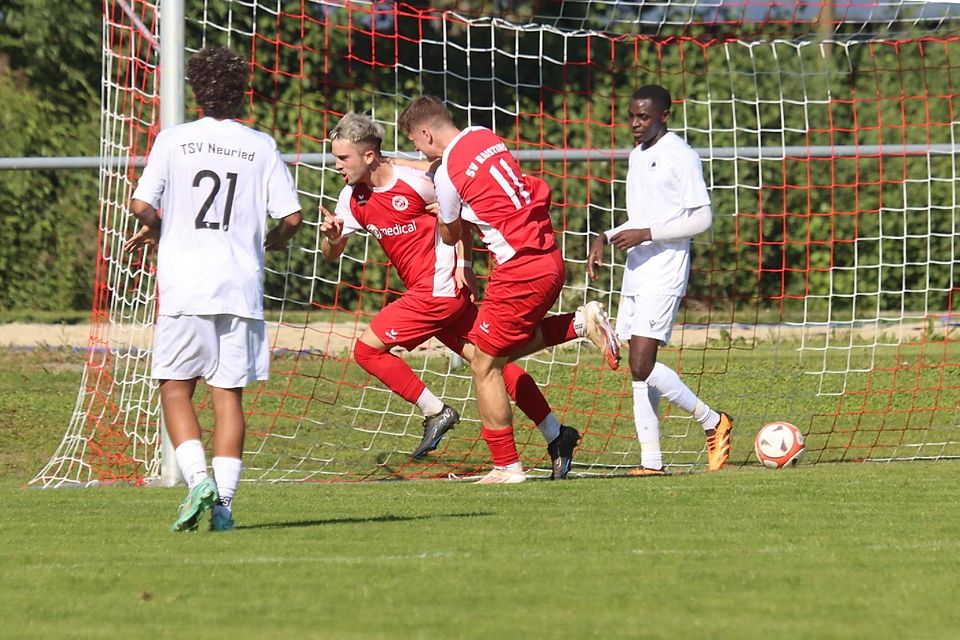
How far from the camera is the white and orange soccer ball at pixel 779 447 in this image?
963 centimetres

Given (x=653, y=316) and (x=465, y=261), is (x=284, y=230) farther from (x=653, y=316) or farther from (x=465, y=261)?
(x=653, y=316)

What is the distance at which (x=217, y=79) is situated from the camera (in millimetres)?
6531

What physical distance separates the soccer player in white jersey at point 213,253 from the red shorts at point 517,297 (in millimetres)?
1959

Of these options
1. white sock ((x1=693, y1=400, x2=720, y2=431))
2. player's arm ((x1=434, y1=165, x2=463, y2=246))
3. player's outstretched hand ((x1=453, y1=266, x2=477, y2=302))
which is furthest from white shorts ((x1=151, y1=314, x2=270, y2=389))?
white sock ((x1=693, y1=400, x2=720, y2=431))

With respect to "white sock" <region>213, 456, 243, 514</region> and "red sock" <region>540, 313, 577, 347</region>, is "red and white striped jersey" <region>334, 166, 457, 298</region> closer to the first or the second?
"red sock" <region>540, 313, 577, 347</region>

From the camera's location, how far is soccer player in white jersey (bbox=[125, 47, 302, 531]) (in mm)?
6414

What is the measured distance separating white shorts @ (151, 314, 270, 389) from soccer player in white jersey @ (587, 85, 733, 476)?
2893 millimetres

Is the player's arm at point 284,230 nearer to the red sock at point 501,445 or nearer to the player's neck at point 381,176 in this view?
the red sock at point 501,445

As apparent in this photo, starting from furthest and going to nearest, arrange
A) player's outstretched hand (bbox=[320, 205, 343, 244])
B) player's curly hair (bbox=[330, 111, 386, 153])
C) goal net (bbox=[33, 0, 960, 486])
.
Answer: goal net (bbox=[33, 0, 960, 486]), player's curly hair (bbox=[330, 111, 386, 153]), player's outstretched hand (bbox=[320, 205, 343, 244])

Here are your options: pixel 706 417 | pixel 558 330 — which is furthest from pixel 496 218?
pixel 706 417

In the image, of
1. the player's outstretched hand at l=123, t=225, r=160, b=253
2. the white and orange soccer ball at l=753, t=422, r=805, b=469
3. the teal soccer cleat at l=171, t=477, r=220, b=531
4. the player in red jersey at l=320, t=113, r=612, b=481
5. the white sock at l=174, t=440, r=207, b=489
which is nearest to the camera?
the teal soccer cleat at l=171, t=477, r=220, b=531

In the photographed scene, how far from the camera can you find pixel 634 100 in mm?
9141

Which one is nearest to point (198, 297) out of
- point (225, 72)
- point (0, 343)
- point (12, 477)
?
point (225, 72)

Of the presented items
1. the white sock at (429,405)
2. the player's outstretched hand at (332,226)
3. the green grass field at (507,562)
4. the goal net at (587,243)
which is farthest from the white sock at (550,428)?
the player's outstretched hand at (332,226)
